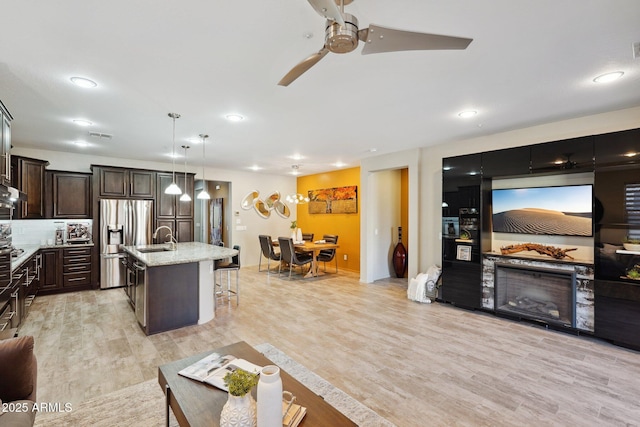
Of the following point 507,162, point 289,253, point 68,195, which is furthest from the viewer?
point 289,253

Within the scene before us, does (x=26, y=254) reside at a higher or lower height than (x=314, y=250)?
higher

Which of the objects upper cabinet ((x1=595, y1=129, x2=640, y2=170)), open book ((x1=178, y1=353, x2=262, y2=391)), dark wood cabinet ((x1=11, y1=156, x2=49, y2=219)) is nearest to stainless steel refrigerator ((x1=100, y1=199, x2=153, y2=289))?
dark wood cabinet ((x1=11, y1=156, x2=49, y2=219))

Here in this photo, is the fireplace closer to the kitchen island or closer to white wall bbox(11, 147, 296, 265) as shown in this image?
the kitchen island

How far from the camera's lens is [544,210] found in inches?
161

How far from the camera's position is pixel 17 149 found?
536 cm

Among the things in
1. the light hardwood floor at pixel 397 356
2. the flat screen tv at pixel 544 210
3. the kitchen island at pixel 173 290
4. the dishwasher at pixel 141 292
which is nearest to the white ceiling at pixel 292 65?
the flat screen tv at pixel 544 210

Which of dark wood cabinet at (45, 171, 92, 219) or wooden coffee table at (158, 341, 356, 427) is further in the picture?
dark wood cabinet at (45, 171, 92, 219)

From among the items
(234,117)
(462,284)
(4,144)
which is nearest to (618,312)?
(462,284)

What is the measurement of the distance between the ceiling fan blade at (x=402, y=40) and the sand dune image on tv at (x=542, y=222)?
3.49 meters

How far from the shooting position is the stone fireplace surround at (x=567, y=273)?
139 inches

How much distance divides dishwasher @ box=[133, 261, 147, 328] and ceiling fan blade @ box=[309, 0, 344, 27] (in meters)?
3.54

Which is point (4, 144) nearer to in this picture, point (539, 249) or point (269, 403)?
point (269, 403)

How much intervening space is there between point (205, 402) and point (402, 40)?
2.17m

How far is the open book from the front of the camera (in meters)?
1.75
